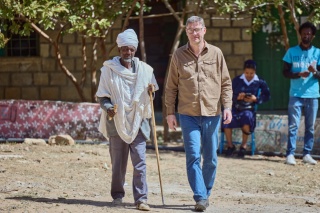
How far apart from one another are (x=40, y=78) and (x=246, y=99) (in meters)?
7.12

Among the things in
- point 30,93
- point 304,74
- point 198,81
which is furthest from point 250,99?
point 30,93

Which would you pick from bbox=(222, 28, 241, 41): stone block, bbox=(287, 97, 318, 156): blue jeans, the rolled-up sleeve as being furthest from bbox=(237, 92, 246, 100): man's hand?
bbox=(222, 28, 241, 41): stone block

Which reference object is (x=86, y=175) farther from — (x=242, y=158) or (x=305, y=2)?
(x=305, y=2)

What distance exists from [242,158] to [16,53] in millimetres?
7792

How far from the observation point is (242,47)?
757 inches

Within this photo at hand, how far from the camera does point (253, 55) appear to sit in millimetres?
19391

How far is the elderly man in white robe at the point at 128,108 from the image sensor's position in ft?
28.6

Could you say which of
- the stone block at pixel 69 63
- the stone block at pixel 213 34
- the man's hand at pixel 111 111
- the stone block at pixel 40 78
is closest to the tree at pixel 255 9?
the stone block at pixel 213 34

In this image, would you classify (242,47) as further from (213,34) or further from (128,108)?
(128,108)

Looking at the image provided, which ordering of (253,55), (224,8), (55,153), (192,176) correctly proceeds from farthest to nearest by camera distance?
(253,55) < (224,8) < (55,153) < (192,176)

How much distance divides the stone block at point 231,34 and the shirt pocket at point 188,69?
1050cm

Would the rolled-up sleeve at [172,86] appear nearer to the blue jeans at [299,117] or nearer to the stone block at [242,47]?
the blue jeans at [299,117]

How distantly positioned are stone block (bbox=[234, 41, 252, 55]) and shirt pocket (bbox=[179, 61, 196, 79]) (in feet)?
34.6

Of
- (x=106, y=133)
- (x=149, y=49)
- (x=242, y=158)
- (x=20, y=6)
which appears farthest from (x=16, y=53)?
(x=106, y=133)
